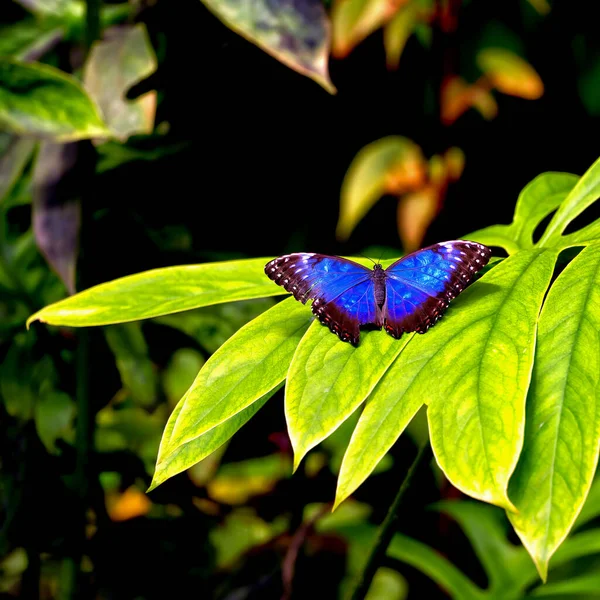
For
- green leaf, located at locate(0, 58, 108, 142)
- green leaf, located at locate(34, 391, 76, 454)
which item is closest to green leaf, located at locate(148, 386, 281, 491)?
green leaf, located at locate(0, 58, 108, 142)

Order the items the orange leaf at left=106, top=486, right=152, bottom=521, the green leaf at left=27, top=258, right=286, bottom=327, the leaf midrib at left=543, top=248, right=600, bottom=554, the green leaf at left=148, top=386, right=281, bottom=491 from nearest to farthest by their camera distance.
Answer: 1. the leaf midrib at left=543, top=248, right=600, bottom=554
2. the green leaf at left=148, top=386, right=281, bottom=491
3. the green leaf at left=27, top=258, right=286, bottom=327
4. the orange leaf at left=106, top=486, right=152, bottom=521

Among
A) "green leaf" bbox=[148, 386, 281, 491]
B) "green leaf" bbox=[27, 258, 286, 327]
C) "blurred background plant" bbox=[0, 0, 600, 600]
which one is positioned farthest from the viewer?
"blurred background plant" bbox=[0, 0, 600, 600]

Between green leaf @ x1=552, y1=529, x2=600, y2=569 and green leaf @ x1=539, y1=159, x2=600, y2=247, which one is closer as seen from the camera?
green leaf @ x1=539, y1=159, x2=600, y2=247

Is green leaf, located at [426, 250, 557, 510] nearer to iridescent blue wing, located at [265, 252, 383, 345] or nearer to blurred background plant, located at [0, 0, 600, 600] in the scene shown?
iridescent blue wing, located at [265, 252, 383, 345]

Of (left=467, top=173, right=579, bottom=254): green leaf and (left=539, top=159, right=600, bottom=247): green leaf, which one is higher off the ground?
(left=539, top=159, right=600, bottom=247): green leaf

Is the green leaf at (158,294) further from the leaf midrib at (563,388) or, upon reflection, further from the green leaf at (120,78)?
the green leaf at (120,78)

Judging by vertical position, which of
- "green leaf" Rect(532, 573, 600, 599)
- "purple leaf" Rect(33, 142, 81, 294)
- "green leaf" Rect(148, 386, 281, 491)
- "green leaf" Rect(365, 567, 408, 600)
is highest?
"green leaf" Rect(148, 386, 281, 491)

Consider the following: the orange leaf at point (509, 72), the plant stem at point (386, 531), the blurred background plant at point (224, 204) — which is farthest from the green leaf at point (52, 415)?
the orange leaf at point (509, 72)

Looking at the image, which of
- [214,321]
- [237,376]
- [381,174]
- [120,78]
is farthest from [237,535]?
[237,376]

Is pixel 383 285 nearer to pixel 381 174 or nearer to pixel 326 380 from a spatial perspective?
pixel 326 380
